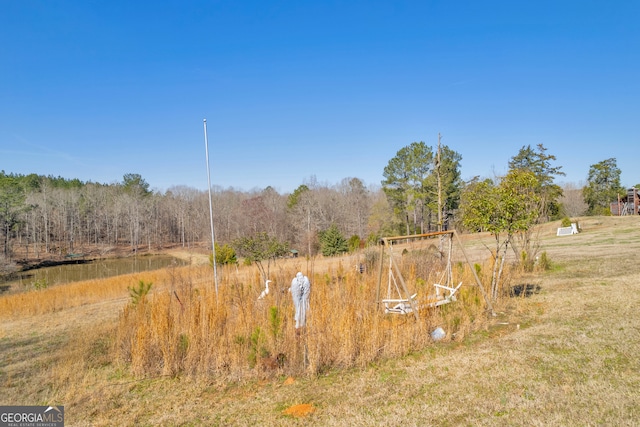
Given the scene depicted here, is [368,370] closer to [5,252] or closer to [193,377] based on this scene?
[193,377]

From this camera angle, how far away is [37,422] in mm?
4254

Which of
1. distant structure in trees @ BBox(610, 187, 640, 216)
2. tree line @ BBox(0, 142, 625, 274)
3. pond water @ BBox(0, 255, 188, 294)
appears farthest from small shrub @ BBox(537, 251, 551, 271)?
distant structure in trees @ BBox(610, 187, 640, 216)

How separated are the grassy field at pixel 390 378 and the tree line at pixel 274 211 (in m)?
4.95

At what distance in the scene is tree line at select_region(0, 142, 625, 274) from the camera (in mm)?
31484

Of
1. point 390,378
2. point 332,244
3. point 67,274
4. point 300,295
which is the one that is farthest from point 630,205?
point 67,274

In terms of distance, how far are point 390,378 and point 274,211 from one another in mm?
42653

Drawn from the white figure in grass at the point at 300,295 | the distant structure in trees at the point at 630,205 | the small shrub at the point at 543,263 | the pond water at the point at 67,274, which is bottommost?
the pond water at the point at 67,274

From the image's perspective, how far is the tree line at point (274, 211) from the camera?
103ft

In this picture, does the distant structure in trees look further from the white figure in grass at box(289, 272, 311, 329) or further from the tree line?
the white figure in grass at box(289, 272, 311, 329)

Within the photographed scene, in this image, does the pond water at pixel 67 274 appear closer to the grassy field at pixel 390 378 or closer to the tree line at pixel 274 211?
the tree line at pixel 274 211

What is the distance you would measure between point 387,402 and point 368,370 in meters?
0.97

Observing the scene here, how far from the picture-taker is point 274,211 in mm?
46750

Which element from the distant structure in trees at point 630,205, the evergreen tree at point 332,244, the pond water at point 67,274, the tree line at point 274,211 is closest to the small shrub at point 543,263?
the tree line at point 274,211

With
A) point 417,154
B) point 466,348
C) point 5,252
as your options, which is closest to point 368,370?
point 466,348
